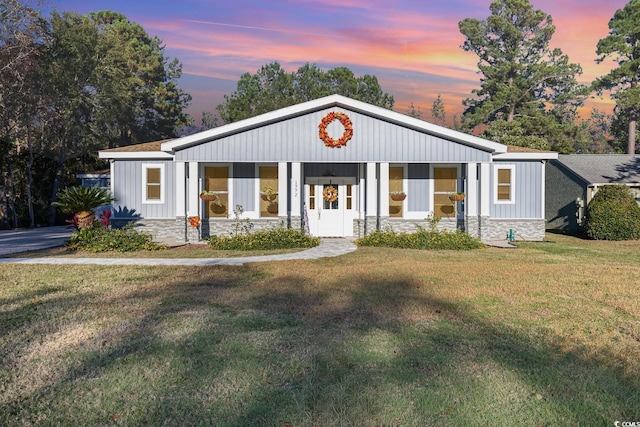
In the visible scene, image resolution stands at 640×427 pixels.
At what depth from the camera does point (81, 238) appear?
16.1 metres

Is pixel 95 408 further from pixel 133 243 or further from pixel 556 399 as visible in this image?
pixel 133 243

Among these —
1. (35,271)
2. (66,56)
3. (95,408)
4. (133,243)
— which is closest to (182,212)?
(133,243)

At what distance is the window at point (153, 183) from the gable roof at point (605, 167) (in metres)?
18.4

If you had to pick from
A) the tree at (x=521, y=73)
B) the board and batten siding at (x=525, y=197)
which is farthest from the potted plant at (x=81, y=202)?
the tree at (x=521, y=73)

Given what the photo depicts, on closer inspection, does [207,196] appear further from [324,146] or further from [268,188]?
[324,146]

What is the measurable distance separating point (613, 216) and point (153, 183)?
56.8 ft

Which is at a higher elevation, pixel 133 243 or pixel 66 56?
pixel 66 56

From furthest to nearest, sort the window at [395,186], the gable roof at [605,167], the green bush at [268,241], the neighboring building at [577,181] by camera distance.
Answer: the gable roof at [605,167]
the neighboring building at [577,181]
the window at [395,186]
the green bush at [268,241]

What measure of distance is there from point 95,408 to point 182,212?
1443 cm

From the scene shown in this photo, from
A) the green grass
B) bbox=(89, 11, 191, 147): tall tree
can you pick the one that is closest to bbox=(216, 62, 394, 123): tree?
bbox=(89, 11, 191, 147): tall tree

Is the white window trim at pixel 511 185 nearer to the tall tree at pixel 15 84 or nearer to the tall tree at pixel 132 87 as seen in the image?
the tall tree at pixel 15 84

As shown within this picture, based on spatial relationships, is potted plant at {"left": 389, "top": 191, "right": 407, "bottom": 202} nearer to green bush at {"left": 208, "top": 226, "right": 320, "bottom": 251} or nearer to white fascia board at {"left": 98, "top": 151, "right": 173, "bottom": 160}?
green bush at {"left": 208, "top": 226, "right": 320, "bottom": 251}

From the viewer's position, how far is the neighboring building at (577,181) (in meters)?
24.4

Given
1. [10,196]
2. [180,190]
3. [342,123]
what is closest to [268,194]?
[180,190]
